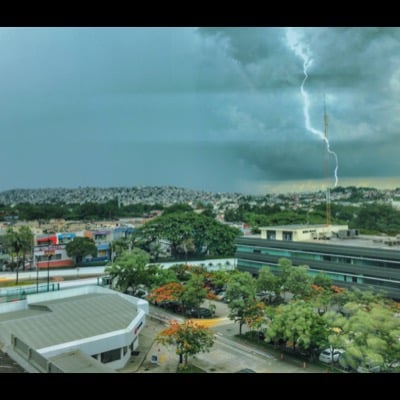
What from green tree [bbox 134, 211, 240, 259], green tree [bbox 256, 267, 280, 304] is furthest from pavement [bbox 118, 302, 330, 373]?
green tree [bbox 134, 211, 240, 259]

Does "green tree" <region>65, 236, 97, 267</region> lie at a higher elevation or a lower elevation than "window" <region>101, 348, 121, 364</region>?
higher

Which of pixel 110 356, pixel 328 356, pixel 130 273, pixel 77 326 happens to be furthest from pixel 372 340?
pixel 130 273

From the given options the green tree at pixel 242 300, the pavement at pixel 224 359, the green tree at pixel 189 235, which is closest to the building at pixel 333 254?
the green tree at pixel 242 300

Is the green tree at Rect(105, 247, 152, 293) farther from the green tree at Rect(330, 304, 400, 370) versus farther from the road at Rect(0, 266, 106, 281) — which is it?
the green tree at Rect(330, 304, 400, 370)

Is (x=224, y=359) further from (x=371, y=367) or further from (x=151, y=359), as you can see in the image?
(x=371, y=367)
